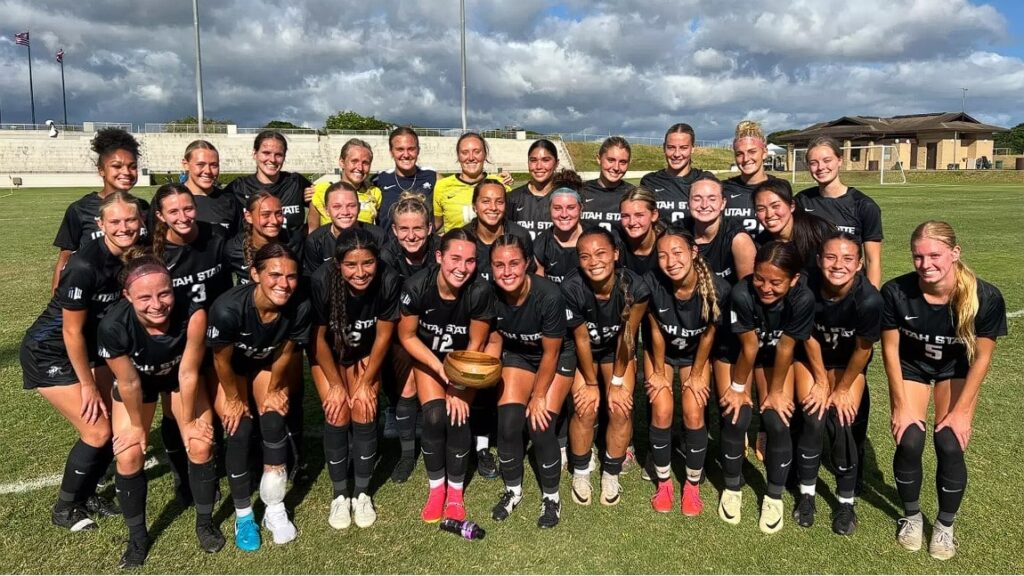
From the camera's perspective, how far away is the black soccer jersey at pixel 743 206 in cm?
404

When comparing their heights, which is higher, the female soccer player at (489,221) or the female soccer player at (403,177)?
the female soccer player at (403,177)

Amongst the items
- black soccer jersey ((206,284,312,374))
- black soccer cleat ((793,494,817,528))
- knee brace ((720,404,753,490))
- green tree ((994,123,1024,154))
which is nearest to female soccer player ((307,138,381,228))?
black soccer jersey ((206,284,312,374))

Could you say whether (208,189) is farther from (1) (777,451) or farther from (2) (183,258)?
(1) (777,451)

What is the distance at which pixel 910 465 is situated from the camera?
3004 mm

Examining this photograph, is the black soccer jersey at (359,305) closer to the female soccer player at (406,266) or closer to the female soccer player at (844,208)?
the female soccer player at (406,266)

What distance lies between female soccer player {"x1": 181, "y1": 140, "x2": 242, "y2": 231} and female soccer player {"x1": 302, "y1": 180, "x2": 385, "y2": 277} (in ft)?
1.96

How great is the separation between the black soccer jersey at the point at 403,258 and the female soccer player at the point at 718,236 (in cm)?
153

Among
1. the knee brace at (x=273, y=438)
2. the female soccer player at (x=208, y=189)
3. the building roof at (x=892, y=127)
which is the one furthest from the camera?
the building roof at (x=892, y=127)

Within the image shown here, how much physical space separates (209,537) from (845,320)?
10.6 ft

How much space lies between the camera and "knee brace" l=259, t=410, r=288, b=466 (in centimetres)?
319

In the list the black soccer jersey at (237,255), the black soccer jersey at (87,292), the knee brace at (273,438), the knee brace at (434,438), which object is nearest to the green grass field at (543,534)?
the knee brace at (434,438)

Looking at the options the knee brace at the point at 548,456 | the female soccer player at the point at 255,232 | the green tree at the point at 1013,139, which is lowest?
the knee brace at the point at 548,456

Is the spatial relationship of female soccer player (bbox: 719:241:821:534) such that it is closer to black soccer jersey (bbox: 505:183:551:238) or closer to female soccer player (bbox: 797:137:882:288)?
female soccer player (bbox: 797:137:882:288)

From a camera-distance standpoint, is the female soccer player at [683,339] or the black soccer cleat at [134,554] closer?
the black soccer cleat at [134,554]
